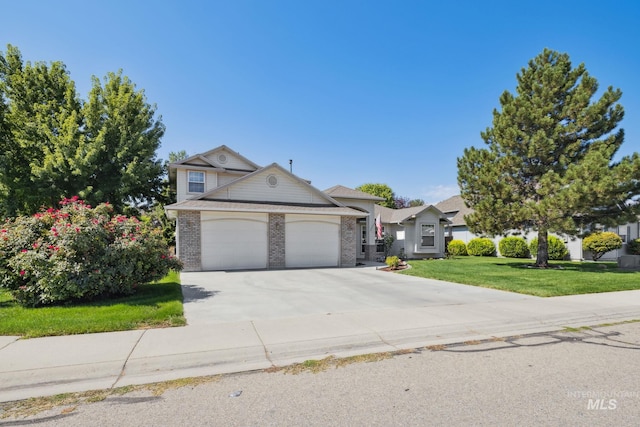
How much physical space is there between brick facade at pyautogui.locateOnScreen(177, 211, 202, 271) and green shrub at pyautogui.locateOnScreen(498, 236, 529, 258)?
846 inches

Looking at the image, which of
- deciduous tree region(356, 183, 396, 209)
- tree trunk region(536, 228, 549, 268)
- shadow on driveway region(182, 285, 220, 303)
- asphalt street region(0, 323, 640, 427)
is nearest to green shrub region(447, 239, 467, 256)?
tree trunk region(536, 228, 549, 268)

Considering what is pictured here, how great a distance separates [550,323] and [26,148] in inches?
1080

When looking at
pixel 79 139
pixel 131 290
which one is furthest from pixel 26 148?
pixel 131 290

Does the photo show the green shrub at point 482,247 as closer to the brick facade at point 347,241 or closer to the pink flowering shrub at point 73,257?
the brick facade at point 347,241

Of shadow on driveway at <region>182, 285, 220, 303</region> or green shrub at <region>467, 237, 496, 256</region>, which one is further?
green shrub at <region>467, 237, 496, 256</region>

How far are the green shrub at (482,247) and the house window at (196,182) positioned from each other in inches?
818

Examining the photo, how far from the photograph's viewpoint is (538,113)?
15398 mm

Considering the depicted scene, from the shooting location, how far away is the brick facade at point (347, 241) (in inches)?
698

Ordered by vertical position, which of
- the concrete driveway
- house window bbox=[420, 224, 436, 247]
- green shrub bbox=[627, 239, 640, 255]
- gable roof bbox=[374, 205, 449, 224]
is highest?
gable roof bbox=[374, 205, 449, 224]

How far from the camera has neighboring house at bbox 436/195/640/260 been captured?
2242 cm

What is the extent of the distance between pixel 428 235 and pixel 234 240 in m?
14.7

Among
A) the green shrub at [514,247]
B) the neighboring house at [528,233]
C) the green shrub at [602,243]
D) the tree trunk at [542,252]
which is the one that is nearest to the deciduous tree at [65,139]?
the neighboring house at [528,233]

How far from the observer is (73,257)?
757 cm

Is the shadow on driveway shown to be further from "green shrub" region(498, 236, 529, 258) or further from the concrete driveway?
"green shrub" region(498, 236, 529, 258)
